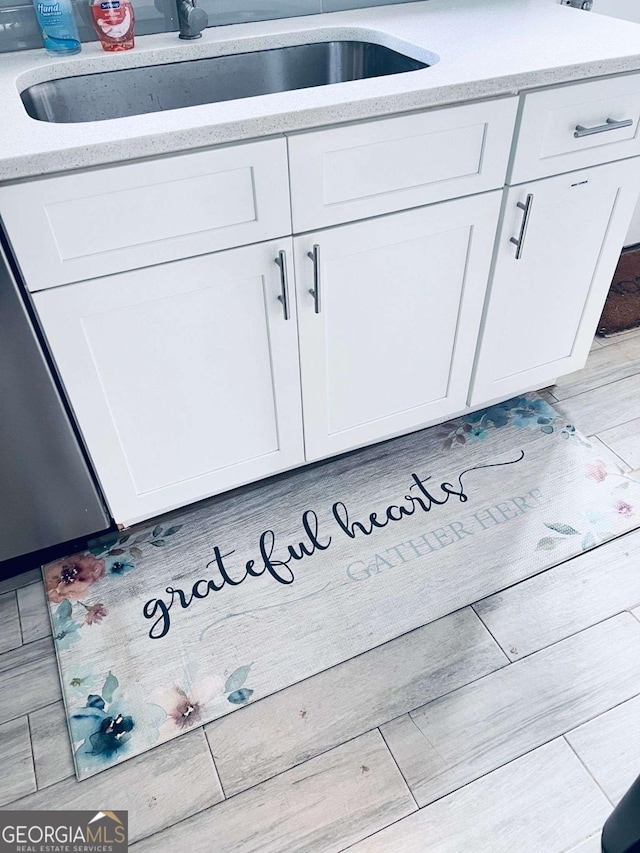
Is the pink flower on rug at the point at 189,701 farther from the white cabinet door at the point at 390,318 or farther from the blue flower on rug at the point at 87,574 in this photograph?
the white cabinet door at the point at 390,318

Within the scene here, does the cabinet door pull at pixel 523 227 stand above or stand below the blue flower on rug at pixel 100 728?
above

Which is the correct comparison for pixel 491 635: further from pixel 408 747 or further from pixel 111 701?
pixel 111 701

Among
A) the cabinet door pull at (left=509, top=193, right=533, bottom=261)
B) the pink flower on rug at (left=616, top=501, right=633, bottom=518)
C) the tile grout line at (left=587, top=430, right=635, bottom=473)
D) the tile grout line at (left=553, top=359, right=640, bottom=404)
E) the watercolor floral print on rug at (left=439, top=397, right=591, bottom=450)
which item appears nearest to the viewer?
the cabinet door pull at (left=509, top=193, right=533, bottom=261)

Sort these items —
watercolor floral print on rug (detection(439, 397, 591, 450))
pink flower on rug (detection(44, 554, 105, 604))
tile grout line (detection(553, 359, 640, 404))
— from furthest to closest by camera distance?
1. tile grout line (detection(553, 359, 640, 404))
2. watercolor floral print on rug (detection(439, 397, 591, 450))
3. pink flower on rug (detection(44, 554, 105, 604))

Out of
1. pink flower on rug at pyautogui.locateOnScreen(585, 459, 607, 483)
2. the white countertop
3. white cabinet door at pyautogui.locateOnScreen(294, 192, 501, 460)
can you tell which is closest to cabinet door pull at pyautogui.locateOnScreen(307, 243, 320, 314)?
white cabinet door at pyautogui.locateOnScreen(294, 192, 501, 460)

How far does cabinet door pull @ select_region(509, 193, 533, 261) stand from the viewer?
141 centimetres

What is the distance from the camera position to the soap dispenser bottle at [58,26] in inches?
53.4

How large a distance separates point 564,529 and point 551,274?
25.0 inches

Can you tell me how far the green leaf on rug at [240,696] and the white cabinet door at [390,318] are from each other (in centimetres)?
59

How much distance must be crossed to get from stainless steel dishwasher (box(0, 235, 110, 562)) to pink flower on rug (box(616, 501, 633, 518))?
4.19 ft

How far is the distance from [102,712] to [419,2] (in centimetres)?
187

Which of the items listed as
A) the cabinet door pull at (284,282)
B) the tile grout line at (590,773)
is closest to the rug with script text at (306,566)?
the tile grout line at (590,773)

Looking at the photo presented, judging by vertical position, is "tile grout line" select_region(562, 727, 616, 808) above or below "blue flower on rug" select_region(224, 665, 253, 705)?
above

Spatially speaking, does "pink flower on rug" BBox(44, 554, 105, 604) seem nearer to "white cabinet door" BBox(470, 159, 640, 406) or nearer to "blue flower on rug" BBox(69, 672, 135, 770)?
"blue flower on rug" BBox(69, 672, 135, 770)
